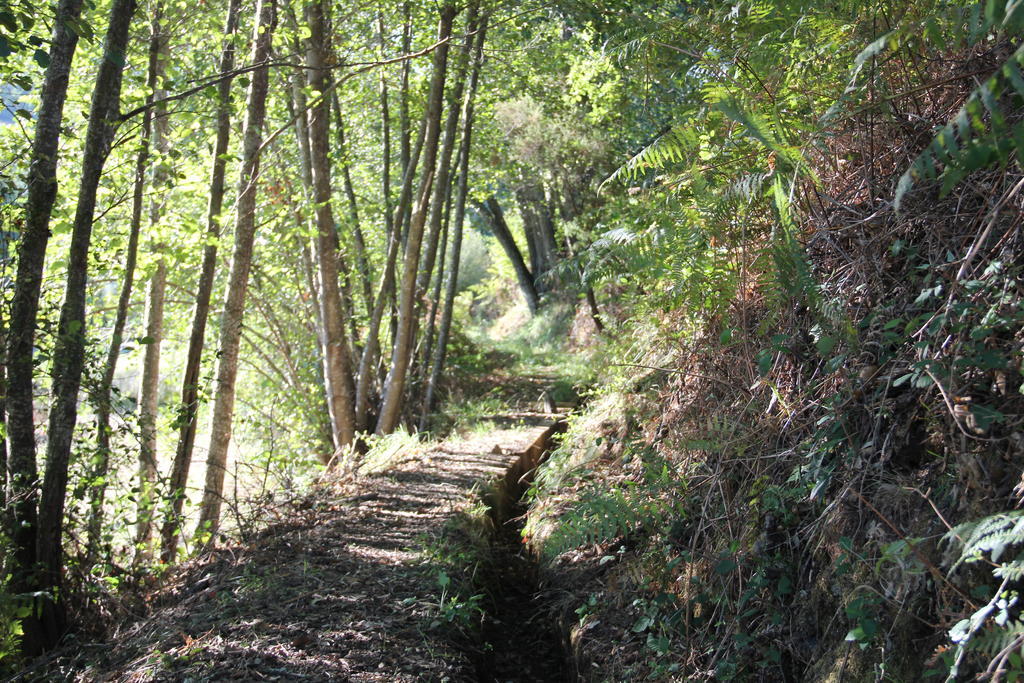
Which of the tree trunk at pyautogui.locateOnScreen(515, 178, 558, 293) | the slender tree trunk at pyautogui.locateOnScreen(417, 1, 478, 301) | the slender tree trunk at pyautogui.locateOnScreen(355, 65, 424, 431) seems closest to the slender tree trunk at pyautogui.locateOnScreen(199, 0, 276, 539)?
the slender tree trunk at pyautogui.locateOnScreen(355, 65, 424, 431)

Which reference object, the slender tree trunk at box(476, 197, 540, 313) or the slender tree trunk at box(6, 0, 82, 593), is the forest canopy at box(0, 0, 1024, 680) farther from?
the slender tree trunk at box(476, 197, 540, 313)

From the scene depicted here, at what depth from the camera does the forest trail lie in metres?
3.76

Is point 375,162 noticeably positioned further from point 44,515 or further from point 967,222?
point 967,222

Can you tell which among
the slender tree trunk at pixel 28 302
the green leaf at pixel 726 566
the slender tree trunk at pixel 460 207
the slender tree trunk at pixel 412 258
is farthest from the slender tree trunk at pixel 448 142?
the green leaf at pixel 726 566

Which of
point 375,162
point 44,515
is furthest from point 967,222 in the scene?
point 375,162

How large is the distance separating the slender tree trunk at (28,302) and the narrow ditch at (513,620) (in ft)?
8.34

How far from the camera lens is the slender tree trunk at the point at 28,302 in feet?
13.5

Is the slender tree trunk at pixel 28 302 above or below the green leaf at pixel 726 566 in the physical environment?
above

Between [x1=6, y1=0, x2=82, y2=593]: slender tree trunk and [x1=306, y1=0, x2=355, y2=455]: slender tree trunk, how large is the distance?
386 cm

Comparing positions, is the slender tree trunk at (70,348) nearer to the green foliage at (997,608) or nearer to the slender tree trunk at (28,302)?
the slender tree trunk at (28,302)

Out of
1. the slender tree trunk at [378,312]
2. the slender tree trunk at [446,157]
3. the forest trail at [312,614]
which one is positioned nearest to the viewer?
the forest trail at [312,614]

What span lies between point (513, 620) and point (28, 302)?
343 centimetres

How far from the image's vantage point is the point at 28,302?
4125 millimetres

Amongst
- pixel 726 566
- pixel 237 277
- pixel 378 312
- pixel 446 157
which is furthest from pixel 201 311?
pixel 726 566
